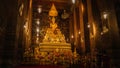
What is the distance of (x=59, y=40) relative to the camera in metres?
12.4

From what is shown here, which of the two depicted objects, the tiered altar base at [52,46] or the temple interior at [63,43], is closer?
the temple interior at [63,43]

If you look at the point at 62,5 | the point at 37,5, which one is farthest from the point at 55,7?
the point at 37,5

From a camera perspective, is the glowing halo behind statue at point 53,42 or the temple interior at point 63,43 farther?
the glowing halo behind statue at point 53,42

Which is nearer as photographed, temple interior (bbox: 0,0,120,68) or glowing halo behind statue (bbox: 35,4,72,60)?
temple interior (bbox: 0,0,120,68)

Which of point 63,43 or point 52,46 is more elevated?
point 63,43

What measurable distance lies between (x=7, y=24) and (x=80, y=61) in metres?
3.68

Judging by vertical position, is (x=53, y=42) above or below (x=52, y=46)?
above

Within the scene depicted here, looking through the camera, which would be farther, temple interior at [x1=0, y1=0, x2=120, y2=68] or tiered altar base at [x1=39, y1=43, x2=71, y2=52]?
tiered altar base at [x1=39, y1=43, x2=71, y2=52]

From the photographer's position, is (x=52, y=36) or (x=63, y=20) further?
(x=63, y=20)

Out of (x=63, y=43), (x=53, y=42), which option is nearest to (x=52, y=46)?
(x=53, y=42)

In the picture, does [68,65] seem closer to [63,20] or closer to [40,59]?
[40,59]

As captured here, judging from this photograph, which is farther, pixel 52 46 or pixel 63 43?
pixel 63 43

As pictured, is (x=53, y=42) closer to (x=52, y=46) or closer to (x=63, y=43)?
(x=52, y=46)

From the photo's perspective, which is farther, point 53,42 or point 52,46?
point 53,42
